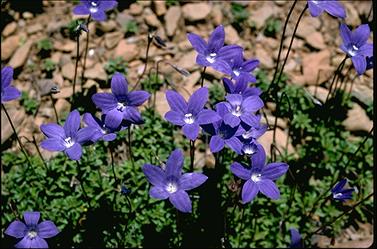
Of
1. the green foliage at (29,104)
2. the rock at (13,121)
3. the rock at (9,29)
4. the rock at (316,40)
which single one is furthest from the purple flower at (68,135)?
the rock at (316,40)

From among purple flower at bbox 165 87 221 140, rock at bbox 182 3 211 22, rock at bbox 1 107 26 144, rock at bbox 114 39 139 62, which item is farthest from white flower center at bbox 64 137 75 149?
Result: rock at bbox 182 3 211 22

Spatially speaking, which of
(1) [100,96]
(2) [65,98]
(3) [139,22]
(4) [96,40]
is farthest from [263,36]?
(1) [100,96]

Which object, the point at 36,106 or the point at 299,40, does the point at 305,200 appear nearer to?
the point at 299,40

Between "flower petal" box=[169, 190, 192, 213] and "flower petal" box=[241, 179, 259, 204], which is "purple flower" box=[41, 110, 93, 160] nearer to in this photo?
"flower petal" box=[169, 190, 192, 213]

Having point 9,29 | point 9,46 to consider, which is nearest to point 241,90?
point 9,46

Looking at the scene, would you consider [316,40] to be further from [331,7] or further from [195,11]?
[331,7]

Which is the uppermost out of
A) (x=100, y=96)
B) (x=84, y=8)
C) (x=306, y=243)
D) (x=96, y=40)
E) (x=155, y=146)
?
(x=84, y=8)
